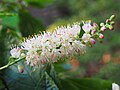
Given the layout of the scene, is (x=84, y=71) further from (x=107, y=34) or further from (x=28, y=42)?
(x=28, y=42)

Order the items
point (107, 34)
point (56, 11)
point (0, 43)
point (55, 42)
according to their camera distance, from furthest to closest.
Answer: point (56, 11)
point (107, 34)
point (0, 43)
point (55, 42)

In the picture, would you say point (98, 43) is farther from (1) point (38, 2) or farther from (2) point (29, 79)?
(2) point (29, 79)

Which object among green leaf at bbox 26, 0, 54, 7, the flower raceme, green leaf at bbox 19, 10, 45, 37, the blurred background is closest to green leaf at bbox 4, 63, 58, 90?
the flower raceme

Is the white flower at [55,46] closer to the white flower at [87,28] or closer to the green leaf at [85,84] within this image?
the white flower at [87,28]

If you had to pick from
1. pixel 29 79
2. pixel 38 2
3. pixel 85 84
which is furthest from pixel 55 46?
pixel 38 2

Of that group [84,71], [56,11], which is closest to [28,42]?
[84,71]
